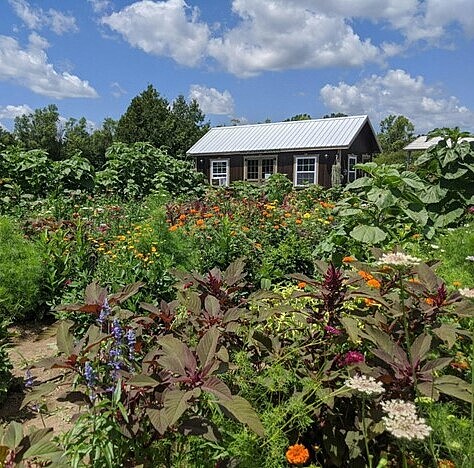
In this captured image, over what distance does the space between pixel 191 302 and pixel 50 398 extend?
4.94ft


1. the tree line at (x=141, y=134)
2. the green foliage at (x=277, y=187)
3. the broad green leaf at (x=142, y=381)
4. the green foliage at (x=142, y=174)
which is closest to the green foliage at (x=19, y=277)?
the broad green leaf at (x=142, y=381)

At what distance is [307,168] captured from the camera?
63.5 feet

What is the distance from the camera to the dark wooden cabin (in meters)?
18.8

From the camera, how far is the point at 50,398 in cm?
268

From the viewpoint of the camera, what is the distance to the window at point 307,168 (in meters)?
19.1

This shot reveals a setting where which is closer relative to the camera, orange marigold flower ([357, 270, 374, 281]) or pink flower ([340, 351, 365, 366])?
pink flower ([340, 351, 365, 366])

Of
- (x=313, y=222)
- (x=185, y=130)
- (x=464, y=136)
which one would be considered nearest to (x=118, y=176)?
(x=313, y=222)

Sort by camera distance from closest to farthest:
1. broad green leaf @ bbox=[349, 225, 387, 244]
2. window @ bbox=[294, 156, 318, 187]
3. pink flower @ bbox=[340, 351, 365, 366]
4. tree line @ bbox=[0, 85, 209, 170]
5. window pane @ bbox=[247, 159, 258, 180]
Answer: pink flower @ bbox=[340, 351, 365, 366] → broad green leaf @ bbox=[349, 225, 387, 244] → window @ bbox=[294, 156, 318, 187] → window pane @ bbox=[247, 159, 258, 180] → tree line @ bbox=[0, 85, 209, 170]

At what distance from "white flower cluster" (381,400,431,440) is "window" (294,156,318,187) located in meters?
18.3

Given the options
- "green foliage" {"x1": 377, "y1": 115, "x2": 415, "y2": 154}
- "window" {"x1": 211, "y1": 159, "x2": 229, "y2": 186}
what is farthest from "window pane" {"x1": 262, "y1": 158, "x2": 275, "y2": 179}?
"green foliage" {"x1": 377, "y1": 115, "x2": 415, "y2": 154}

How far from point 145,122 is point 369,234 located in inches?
1225

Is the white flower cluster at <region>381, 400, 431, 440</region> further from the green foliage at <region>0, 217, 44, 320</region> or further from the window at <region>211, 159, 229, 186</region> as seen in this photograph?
the window at <region>211, 159, 229, 186</region>

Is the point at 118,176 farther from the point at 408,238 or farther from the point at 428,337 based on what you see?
the point at 428,337

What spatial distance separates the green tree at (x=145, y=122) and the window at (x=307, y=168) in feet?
49.1
